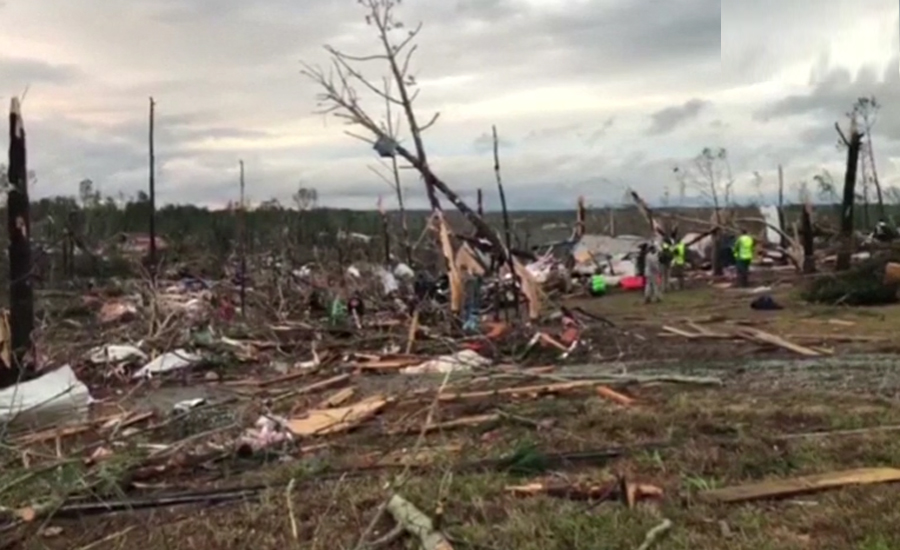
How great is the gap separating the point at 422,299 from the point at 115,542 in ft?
34.4

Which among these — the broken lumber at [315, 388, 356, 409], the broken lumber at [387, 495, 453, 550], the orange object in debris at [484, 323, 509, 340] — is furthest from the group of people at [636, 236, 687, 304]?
the broken lumber at [387, 495, 453, 550]

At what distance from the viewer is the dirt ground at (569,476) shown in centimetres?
493

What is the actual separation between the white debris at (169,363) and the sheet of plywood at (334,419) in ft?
13.2

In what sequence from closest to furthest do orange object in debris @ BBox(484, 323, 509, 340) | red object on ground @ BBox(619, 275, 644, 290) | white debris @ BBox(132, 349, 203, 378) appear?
1. white debris @ BBox(132, 349, 203, 378)
2. orange object in debris @ BBox(484, 323, 509, 340)
3. red object on ground @ BBox(619, 275, 644, 290)

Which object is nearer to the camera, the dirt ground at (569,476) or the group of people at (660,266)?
the dirt ground at (569,476)

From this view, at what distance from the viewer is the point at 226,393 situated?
10.5 m

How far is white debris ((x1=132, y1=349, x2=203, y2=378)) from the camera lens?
11.9 m

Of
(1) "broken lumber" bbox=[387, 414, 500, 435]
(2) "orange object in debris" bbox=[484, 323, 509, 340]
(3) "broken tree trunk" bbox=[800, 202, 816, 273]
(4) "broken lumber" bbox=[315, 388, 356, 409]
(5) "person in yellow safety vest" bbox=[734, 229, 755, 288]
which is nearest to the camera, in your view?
(1) "broken lumber" bbox=[387, 414, 500, 435]

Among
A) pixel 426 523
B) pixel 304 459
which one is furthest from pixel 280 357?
pixel 426 523

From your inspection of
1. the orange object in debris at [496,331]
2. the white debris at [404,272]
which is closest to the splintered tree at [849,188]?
the white debris at [404,272]

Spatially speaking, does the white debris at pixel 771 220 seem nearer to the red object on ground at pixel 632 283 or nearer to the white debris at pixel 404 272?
the red object on ground at pixel 632 283

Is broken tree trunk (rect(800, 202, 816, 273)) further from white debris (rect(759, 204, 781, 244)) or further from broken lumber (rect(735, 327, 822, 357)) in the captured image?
broken lumber (rect(735, 327, 822, 357))

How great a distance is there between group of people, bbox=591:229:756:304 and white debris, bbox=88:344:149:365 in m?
11.0

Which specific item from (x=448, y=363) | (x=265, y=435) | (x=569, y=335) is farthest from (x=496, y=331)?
(x=265, y=435)
